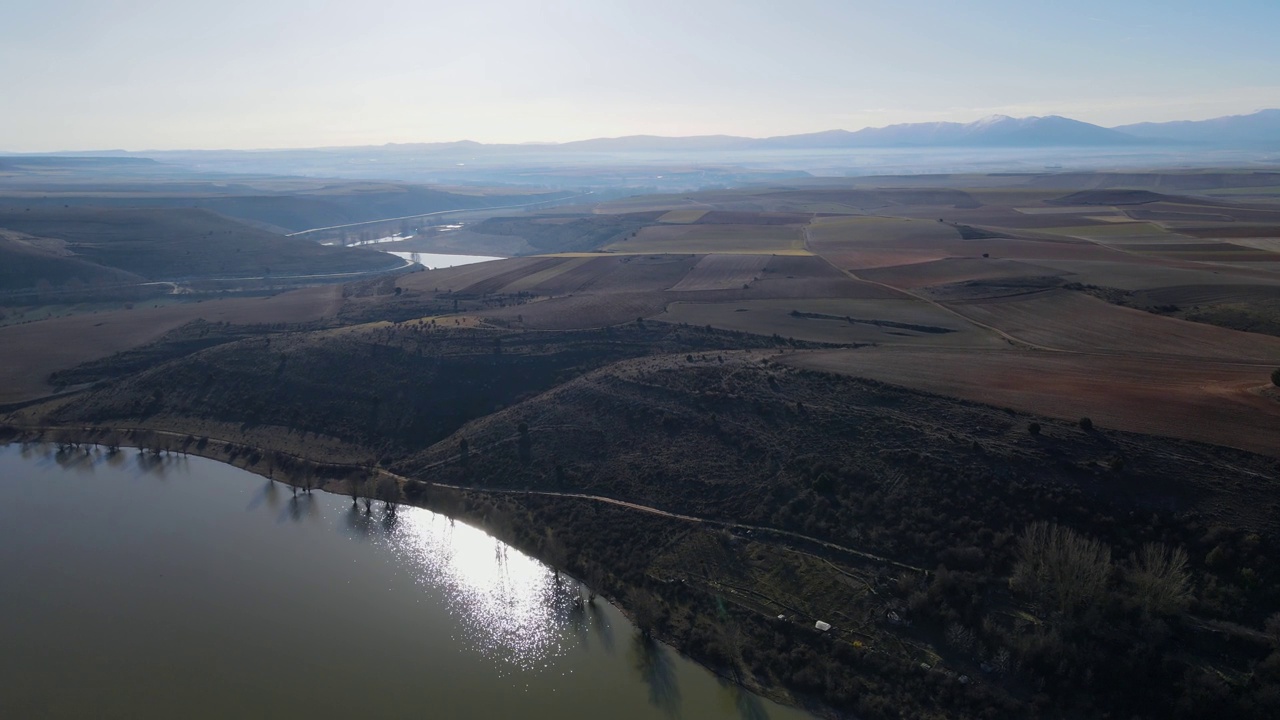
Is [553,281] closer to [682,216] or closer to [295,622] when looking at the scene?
[295,622]

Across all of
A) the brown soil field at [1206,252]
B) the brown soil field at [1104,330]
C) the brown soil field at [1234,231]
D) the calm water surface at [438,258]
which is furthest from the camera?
the calm water surface at [438,258]

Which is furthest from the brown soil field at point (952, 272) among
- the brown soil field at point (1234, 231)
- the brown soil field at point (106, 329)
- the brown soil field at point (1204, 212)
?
the brown soil field at point (1204, 212)

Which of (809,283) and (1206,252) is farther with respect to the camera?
(1206,252)

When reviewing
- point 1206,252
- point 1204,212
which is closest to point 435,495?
point 1206,252

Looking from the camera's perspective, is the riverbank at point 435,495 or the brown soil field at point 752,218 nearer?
the riverbank at point 435,495

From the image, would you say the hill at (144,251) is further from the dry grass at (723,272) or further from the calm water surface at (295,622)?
the calm water surface at (295,622)

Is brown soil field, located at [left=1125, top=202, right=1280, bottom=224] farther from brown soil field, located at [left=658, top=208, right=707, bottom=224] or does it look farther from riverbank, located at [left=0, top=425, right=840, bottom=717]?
riverbank, located at [left=0, top=425, right=840, bottom=717]

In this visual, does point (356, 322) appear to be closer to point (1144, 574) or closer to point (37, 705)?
point (37, 705)

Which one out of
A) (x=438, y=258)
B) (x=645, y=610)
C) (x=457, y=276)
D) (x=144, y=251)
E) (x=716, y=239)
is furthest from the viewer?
(x=438, y=258)
